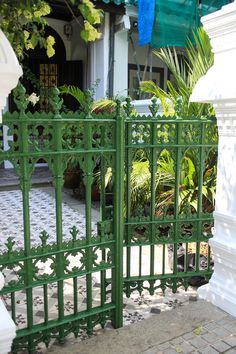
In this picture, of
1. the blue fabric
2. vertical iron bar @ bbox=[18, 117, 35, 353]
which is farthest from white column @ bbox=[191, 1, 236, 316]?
the blue fabric

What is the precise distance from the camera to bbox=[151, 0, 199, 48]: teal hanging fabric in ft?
22.9

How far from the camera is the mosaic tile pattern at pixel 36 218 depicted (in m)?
5.23

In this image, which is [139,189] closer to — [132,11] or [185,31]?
[185,31]

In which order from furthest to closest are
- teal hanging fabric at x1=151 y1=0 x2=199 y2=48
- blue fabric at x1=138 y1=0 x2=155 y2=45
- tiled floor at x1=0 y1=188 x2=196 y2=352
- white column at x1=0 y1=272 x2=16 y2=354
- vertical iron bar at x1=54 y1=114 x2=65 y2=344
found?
teal hanging fabric at x1=151 y1=0 x2=199 y2=48, blue fabric at x1=138 y1=0 x2=155 y2=45, tiled floor at x1=0 y1=188 x2=196 y2=352, vertical iron bar at x1=54 y1=114 x2=65 y2=344, white column at x1=0 y1=272 x2=16 y2=354

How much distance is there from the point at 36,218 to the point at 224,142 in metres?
4.07

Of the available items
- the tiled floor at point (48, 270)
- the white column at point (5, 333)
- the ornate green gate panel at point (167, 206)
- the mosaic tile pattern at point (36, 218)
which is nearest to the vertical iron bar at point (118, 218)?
the ornate green gate panel at point (167, 206)

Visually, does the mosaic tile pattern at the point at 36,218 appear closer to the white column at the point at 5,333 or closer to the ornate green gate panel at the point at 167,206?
the ornate green gate panel at the point at 167,206

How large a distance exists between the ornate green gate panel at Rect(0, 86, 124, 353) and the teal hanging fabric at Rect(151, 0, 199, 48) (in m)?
5.15

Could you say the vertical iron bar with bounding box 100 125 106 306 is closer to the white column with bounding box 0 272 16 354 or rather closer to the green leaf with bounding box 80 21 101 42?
the green leaf with bounding box 80 21 101 42

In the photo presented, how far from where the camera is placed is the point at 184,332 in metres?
2.53

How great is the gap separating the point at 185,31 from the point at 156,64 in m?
3.22

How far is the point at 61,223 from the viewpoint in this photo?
2414mm

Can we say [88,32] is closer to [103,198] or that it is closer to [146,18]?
[103,198]

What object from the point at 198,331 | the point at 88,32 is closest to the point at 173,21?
the point at 88,32
